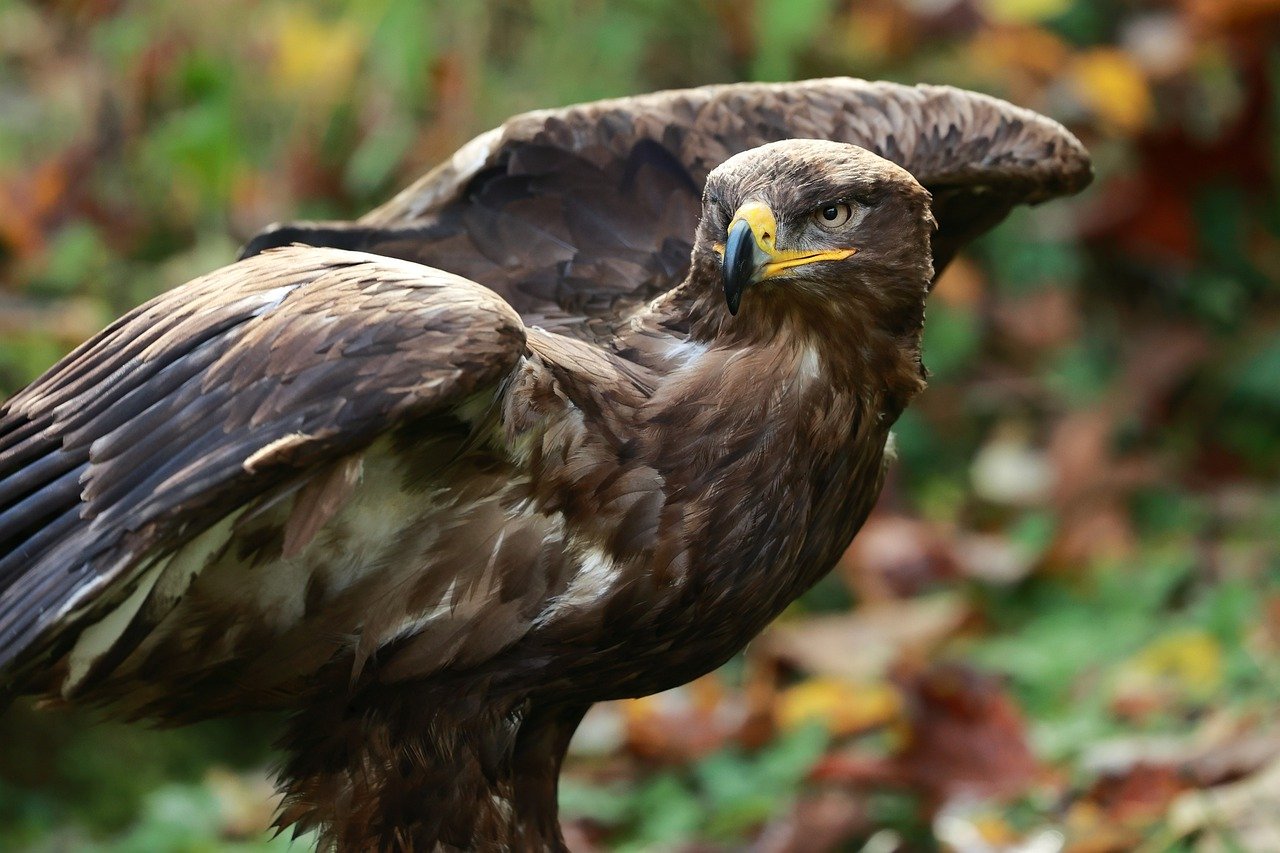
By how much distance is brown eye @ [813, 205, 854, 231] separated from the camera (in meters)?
3.52

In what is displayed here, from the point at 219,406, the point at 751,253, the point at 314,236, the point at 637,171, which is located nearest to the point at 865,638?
the point at 637,171

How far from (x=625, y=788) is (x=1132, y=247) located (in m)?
4.01

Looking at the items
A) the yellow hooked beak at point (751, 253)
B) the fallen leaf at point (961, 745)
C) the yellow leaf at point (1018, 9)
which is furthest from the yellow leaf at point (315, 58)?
the yellow hooked beak at point (751, 253)

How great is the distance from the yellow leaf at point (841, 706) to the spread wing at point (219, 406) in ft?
9.15

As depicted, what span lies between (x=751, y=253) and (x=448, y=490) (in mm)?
780

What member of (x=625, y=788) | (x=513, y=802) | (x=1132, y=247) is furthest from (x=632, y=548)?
(x=1132, y=247)

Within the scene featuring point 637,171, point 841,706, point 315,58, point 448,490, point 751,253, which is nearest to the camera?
point 751,253

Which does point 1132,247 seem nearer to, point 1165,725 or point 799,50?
point 799,50

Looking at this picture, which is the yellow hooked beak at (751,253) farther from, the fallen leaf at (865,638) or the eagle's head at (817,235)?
the fallen leaf at (865,638)

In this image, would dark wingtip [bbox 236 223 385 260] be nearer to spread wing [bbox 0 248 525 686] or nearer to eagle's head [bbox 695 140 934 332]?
spread wing [bbox 0 248 525 686]

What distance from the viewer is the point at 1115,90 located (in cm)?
823

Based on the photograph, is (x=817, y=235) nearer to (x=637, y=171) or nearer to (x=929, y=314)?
(x=637, y=171)

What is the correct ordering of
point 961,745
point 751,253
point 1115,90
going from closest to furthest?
point 751,253
point 961,745
point 1115,90

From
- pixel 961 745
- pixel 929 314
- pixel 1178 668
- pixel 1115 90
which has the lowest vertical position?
pixel 1178 668
